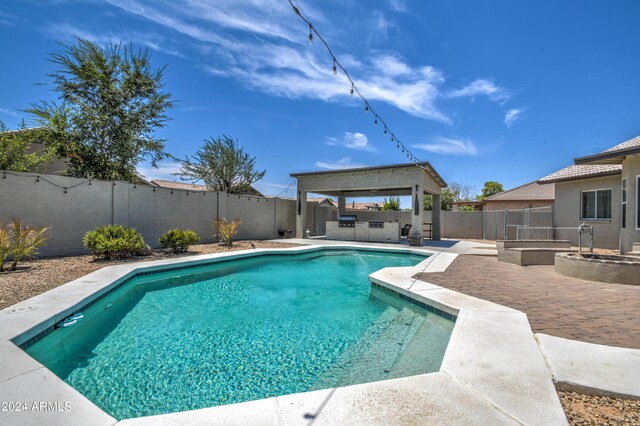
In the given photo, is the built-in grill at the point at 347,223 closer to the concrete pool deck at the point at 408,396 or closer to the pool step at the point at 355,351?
the pool step at the point at 355,351

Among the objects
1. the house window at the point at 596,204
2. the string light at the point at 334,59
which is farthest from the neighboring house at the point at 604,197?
the string light at the point at 334,59

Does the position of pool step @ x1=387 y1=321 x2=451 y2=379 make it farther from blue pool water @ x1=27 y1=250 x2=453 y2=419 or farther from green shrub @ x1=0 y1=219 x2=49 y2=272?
green shrub @ x1=0 y1=219 x2=49 y2=272

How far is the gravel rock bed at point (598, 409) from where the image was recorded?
1861 mm

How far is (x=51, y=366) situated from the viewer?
303cm

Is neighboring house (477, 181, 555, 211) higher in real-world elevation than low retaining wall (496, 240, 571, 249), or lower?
higher

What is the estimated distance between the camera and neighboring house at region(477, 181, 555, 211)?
68.6 ft

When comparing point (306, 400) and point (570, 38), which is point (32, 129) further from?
point (570, 38)

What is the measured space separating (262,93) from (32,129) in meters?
9.25

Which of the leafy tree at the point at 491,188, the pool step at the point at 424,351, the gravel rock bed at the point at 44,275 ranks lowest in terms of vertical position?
the pool step at the point at 424,351

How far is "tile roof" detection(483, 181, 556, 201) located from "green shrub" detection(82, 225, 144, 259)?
2353 centimetres

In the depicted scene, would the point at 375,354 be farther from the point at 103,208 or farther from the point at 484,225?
the point at 484,225

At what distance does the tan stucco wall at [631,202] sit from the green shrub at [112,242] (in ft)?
43.9

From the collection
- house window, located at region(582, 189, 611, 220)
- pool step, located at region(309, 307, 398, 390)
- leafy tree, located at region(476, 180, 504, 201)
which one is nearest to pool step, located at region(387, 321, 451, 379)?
pool step, located at region(309, 307, 398, 390)

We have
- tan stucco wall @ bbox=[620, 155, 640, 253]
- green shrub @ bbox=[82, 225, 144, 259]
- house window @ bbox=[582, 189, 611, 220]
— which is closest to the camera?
tan stucco wall @ bbox=[620, 155, 640, 253]
